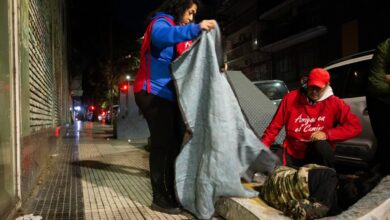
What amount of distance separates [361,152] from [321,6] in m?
24.5

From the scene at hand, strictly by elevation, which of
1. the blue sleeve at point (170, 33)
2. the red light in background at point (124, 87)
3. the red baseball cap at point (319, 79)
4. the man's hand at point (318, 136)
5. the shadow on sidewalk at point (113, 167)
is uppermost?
the red light in background at point (124, 87)

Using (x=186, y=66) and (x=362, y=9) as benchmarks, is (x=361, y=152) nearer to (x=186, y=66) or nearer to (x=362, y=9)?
(x=186, y=66)

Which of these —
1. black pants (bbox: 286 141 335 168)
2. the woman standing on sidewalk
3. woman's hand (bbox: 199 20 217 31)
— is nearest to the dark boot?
the woman standing on sidewalk

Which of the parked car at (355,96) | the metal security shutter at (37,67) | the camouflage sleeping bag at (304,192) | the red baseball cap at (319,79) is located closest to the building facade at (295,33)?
the metal security shutter at (37,67)

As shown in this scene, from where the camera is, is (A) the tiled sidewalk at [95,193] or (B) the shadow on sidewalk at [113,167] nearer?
(A) the tiled sidewalk at [95,193]

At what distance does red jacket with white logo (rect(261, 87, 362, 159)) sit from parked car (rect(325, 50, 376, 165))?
179 cm

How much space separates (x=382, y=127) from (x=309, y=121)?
690 mm

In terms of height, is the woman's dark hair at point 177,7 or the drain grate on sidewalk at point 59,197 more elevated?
the woman's dark hair at point 177,7

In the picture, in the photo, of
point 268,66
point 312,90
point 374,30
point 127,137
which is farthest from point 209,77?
point 268,66

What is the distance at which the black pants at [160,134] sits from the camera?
12.2 ft

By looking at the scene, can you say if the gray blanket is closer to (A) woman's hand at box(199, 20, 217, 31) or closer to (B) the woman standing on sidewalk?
(A) woman's hand at box(199, 20, 217, 31)

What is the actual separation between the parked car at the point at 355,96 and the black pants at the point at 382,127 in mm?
2103

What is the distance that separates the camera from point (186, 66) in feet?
11.5

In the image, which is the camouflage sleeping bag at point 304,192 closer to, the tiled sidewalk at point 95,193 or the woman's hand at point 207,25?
the tiled sidewalk at point 95,193
